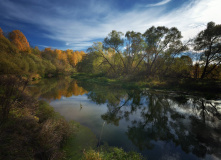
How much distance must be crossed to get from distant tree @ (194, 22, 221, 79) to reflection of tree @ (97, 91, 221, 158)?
1231 cm

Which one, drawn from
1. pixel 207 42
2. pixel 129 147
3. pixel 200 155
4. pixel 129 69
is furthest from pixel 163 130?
pixel 129 69

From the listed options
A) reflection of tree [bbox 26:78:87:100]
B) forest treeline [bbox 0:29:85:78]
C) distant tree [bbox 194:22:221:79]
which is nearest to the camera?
forest treeline [bbox 0:29:85:78]

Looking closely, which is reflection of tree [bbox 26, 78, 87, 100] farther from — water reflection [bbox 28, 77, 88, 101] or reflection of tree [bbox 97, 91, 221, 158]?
reflection of tree [bbox 97, 91, 221, 158]

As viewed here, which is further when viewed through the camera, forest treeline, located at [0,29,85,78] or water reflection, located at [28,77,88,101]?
water reflection, located at [28,77,88,101]

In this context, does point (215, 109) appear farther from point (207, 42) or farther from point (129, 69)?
point (129, 69)

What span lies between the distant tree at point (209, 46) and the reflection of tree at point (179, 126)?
12307 mm

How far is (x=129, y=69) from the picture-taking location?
31.5 meters

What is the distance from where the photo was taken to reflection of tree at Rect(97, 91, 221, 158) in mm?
5471

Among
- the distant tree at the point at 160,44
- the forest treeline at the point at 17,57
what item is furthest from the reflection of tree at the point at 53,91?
the distant tree at the point at 160,44

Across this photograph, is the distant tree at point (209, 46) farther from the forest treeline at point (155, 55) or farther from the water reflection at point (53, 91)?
the water reflection at point (53, 91)

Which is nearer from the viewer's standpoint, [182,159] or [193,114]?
[182,159]

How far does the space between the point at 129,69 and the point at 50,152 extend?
96.4 ft

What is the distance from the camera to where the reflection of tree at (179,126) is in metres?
5.47

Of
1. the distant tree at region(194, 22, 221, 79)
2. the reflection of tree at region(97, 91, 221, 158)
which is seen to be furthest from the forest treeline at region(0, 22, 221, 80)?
the reflection of tree at region(97, 91, 221, 158)
